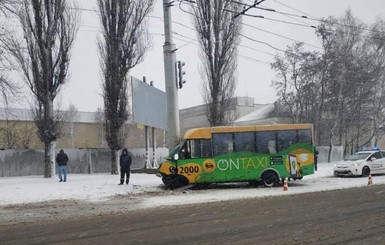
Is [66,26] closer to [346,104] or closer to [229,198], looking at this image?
[229,198]

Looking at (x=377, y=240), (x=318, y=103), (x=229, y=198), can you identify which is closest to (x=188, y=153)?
(x=229, y=198)

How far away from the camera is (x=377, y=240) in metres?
8.20

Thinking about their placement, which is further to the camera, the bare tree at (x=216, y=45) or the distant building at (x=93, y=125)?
the distant building at (x=93, y=125)

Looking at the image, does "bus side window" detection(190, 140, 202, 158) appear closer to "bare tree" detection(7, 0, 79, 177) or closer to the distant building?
"bare tree" detection(7, 0, 79, 177)

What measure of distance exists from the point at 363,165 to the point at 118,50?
56.0 ft

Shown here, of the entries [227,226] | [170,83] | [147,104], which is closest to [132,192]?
[170,83]

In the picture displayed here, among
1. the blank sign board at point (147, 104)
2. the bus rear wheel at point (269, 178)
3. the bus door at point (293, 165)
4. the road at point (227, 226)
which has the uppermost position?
the blank sign board at point (147, 104)

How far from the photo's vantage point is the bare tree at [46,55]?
85.5ft

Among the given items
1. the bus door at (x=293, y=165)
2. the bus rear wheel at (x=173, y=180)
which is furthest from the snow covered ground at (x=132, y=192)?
the bus door at (x=293, y=165)

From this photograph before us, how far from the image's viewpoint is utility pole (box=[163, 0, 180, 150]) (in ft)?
78.6

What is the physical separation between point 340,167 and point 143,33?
1545 cm

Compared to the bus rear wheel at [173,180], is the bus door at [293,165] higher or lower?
higher

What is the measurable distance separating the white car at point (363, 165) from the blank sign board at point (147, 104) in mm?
13057

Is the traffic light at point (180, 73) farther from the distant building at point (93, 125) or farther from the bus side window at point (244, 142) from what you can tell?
the distant building at point (93, 125)
